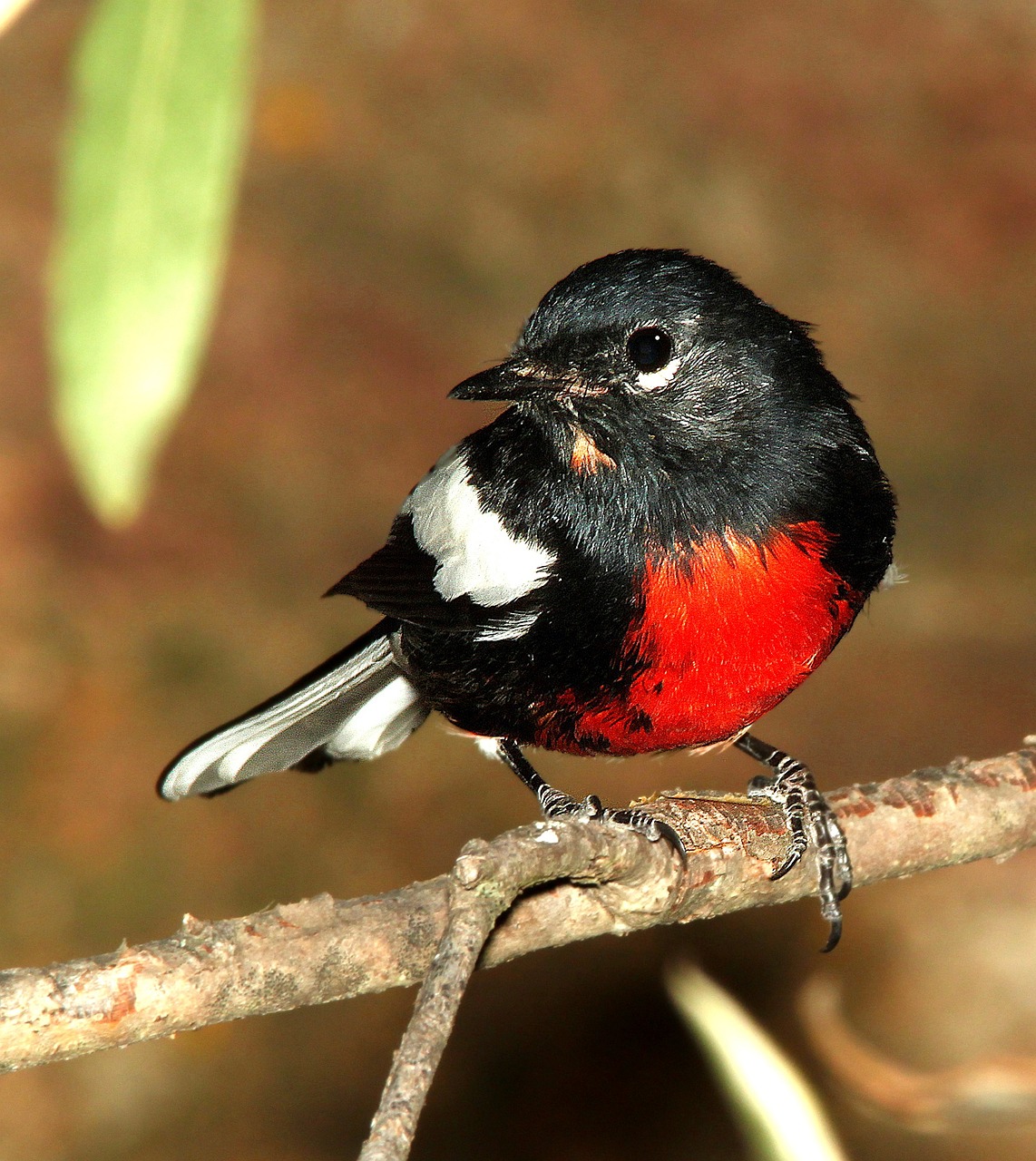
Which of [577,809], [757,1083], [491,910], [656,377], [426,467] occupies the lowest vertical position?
[757,1083]

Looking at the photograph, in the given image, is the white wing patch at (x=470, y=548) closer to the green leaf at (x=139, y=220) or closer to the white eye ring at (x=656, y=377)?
the white eye ring at (x=656, y=377)

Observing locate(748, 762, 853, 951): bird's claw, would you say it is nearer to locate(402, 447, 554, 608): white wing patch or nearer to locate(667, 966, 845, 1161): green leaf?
locate(667, 966, 845, 1161): green leaf

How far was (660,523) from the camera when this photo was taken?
2.67 meters

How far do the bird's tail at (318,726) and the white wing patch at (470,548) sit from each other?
1.24ft

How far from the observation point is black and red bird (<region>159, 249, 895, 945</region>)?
263cm

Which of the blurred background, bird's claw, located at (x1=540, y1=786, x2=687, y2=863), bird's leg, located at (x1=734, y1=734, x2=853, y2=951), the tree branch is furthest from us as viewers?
the blurred background

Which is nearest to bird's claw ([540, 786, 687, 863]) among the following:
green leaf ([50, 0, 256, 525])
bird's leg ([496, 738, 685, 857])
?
bird's leg ([496, 738, 685, 857])

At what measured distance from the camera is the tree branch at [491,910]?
2020 mm

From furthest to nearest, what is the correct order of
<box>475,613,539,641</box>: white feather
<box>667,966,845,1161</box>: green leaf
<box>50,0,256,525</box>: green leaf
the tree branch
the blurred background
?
the blurred background → <box>475,613,539,641</box>: white feather → <box>667,966,845,1161</box>: green leaf → the tree branch → <box>50,0,256,525</box>: green leaf

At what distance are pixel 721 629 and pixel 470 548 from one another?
0.59 m

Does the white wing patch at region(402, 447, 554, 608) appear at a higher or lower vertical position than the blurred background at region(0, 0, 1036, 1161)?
lower

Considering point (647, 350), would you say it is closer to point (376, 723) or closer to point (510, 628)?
point (510, 628)

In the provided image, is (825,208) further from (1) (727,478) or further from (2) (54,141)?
(1) (727,478)

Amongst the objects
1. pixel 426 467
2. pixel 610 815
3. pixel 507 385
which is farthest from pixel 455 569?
pixel 426 467
